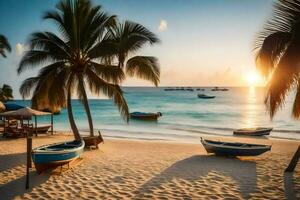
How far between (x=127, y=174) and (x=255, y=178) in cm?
488

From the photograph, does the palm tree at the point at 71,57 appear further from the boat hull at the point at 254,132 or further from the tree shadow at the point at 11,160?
the boat hull at the point at 254,132

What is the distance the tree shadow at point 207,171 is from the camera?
32.7ft

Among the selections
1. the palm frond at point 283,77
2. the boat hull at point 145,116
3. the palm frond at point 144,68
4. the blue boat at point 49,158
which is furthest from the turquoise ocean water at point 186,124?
the blue boat at point 49,158

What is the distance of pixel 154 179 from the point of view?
1080cm

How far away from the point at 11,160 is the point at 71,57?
226 inches

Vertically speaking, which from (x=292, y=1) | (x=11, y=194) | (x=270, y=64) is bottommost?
(x=11, y=194)

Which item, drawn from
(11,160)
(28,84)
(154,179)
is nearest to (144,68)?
(28,84)

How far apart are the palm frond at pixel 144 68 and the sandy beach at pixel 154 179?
416 cm

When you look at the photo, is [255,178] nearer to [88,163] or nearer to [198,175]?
[198,175]

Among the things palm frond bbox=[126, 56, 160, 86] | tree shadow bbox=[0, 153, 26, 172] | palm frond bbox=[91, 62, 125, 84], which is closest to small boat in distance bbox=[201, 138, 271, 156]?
palm frond bbox=[126, 56, 160, 86]

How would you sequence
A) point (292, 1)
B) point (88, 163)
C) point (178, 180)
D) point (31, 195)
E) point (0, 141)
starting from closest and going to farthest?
point (292, 1) → point (31, 195) → point (178, 180) → point (88, 163) → point (0, 141)

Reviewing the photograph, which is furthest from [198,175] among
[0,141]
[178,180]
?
[0,141]

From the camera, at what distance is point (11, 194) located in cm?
917

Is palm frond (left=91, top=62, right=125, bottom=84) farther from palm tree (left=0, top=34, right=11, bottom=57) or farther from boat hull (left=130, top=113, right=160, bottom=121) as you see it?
boat hull (left=130, top=113, right=160, bottom=121)
